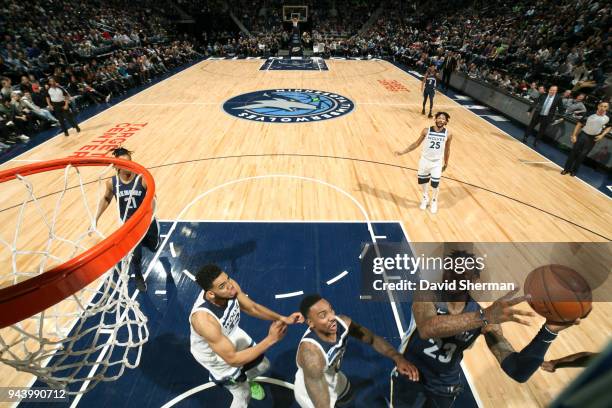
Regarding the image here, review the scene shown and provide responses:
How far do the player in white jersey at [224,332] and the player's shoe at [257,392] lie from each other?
25cm

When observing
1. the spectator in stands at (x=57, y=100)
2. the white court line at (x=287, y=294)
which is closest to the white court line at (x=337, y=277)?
the white court line at (x=287, y=294)

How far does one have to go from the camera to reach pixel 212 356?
116 inches

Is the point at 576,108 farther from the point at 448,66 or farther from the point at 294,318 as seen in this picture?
the point at 294,318

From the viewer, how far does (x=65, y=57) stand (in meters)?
15.9

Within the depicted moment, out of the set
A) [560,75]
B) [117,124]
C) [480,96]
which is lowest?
[117,124]

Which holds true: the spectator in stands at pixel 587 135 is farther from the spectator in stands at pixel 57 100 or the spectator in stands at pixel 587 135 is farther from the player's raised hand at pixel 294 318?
the spectator in stands at pixel 57 100

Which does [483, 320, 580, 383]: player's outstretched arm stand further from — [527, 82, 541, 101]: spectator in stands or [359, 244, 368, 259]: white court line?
[527, 82, 541, 101]: spectator in stands

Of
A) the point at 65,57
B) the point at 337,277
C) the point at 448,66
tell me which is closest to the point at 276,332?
the point at 337,277

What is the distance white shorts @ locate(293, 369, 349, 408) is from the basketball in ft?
5.43

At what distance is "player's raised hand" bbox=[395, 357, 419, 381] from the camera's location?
2646mm

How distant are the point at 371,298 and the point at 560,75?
13474 millimetres

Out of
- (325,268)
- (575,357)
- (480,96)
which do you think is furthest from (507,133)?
(575,357)

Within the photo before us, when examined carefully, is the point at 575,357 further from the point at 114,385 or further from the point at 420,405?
the point at 114,385

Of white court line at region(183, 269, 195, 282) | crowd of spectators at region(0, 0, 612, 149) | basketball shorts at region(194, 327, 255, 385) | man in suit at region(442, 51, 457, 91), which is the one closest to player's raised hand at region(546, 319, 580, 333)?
basketball shorts at region(194, 327, 255, 385)
